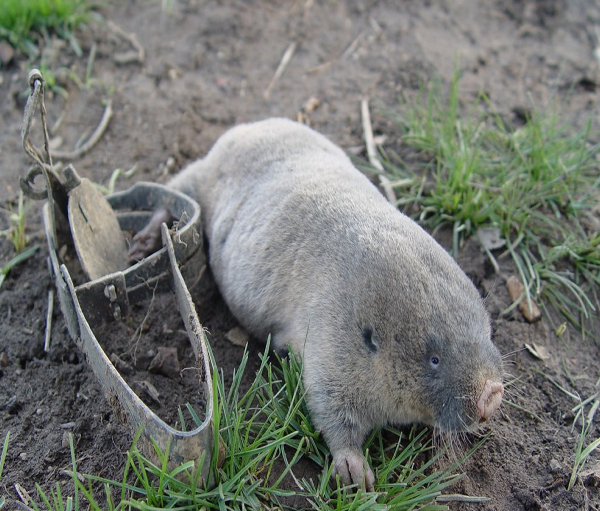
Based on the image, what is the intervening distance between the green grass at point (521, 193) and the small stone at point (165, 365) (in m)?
1.82

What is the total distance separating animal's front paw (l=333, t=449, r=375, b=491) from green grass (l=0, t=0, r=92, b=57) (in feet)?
13.4

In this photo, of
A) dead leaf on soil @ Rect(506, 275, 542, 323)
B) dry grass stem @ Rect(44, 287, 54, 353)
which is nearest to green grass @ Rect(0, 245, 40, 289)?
dry grass stem @ Rect(44, 287, 54, 353)

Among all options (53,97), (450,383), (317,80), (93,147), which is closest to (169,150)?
(93,147)

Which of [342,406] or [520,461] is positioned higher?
[342,406]

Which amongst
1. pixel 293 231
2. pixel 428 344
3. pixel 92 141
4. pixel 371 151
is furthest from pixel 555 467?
pixel 92 141

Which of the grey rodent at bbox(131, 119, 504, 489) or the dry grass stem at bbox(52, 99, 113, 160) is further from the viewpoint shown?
the dry grass stem at bbox(52, 99, 113, 160)

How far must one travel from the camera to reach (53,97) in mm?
5047

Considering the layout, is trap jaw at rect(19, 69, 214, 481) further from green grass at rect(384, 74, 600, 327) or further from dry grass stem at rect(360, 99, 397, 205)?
green grass at rect(384, 74, 600, 327)

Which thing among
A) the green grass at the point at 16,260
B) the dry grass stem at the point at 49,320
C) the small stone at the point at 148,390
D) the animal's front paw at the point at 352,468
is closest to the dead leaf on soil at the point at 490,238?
the animal's front paw at the point at 352,468

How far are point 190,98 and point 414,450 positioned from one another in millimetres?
3485

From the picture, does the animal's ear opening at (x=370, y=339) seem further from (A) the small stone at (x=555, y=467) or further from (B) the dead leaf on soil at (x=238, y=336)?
(A) the small stone at (x=555, y=467)

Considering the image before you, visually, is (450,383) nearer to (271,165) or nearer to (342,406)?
(342,406)

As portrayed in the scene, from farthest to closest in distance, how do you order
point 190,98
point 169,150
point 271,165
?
1. point 190,98
2. point 169,150
3. point 271,165

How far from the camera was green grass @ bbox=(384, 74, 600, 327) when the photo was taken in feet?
12.7
